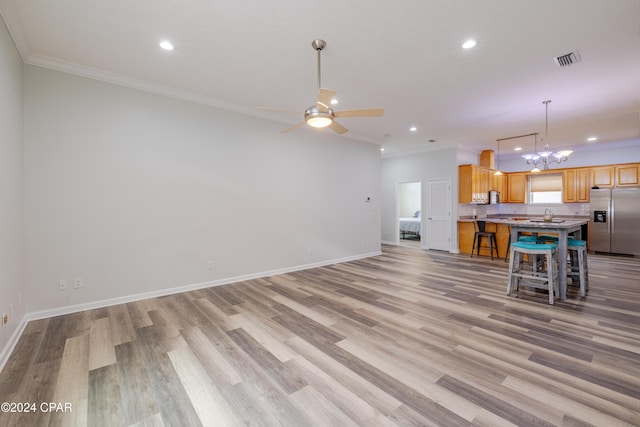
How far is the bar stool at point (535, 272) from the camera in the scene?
143 inches

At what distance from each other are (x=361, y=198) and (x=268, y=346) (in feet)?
15.8

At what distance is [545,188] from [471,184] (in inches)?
135

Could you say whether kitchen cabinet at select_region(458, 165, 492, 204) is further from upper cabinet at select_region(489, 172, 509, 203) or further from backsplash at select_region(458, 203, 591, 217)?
upper cabinet at select_region(489, 172, 509, 203)

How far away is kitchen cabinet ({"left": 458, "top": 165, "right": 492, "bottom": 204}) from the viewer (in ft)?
23.9

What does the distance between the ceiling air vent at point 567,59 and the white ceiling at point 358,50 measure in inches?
2.3

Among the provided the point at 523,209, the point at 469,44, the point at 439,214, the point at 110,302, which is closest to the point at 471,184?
the point at 439,214

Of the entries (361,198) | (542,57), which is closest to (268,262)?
(361,198)

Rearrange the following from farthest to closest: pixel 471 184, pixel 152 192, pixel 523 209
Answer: pixel 523 209
pixel 471 184
pixel 152 192

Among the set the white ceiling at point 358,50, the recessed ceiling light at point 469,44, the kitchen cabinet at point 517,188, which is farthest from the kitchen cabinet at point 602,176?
the recessed ceiling light at point 469,44

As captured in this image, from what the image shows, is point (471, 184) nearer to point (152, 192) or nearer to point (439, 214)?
point (439, 214)

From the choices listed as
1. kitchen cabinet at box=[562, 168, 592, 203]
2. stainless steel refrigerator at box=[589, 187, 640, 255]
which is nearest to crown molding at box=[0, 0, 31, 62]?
stainless steel refrigerator at box=[589, 187, 640, 255]

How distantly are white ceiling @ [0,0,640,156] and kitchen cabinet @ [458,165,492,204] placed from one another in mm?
2603

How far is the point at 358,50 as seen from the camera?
118 inches

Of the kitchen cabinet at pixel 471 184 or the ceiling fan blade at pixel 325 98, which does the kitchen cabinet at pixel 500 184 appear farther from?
the ceiling fan blade at pixel 325 98
